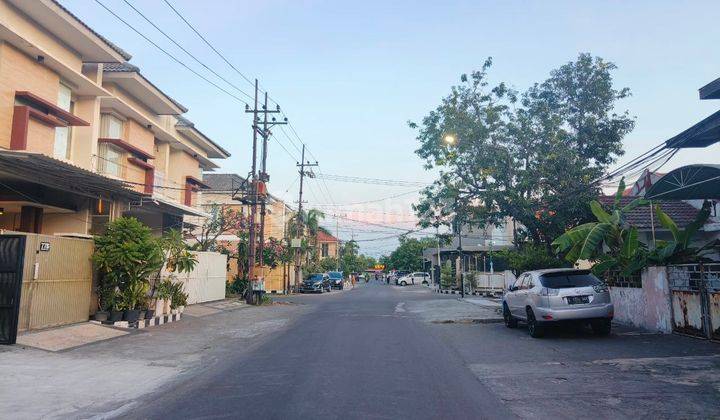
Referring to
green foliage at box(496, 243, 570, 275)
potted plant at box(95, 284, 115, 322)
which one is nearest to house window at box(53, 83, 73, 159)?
potted plant at box(95, 284, 115, 322)

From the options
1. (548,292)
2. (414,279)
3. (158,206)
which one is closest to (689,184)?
(548,292)

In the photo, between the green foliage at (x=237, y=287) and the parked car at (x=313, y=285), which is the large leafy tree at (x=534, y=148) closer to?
the green foliage at (x=237, y=287)

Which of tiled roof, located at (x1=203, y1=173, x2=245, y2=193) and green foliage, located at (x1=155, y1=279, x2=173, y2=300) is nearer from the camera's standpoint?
green foliage, located at (x1=155, y1=279, x2=173, y2=300)

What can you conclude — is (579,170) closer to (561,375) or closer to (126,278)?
(561,375)

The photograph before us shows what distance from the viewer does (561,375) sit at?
8391 mm

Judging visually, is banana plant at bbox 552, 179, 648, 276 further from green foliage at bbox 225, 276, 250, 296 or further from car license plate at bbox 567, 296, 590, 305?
green foliage at bbox 225, 276, 250, 296

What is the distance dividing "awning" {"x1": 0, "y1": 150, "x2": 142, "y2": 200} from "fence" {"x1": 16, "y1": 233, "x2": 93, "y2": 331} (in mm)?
1524

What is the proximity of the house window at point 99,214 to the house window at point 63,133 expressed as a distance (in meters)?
1.96

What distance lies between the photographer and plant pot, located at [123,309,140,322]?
15.3m

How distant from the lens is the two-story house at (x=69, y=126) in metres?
14.8

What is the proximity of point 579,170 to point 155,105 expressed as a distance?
19.2 meters

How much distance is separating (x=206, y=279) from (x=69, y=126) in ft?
32.3

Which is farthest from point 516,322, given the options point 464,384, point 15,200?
point 15,200

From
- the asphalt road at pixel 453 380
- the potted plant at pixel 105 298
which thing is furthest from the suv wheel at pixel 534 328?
the potted plant at pixel 105 298
